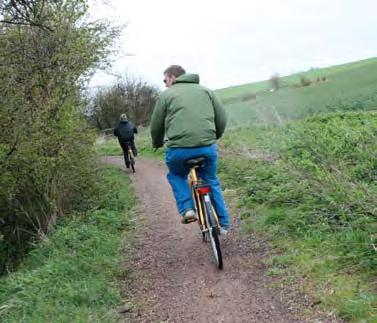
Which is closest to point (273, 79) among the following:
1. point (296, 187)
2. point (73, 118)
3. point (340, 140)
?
point (340, 140)

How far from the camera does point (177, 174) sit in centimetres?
607

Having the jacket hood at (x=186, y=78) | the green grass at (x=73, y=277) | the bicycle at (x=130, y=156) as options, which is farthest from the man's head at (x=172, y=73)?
the bicycle at (x=130, y=156)

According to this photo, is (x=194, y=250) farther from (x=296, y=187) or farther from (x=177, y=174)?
(x=296, y=187)

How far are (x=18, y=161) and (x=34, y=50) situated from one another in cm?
226

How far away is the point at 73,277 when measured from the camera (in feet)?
19.9

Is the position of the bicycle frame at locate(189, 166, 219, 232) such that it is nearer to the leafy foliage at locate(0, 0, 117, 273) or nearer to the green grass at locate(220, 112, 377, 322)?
the green grass at locate(220, 112, 377, 322)

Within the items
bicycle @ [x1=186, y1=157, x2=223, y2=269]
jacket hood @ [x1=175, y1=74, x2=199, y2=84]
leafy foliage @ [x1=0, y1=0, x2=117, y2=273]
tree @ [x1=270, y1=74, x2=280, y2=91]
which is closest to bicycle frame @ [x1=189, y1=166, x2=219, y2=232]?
bicycle @ [x1=186, y1=157, x2=223, y2=269]

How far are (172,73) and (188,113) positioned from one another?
0.63 metres

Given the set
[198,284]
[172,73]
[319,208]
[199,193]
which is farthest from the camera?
[319,208]

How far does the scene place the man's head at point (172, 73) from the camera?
5992 millimetres

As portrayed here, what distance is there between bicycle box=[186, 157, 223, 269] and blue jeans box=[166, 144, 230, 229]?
0.06 m

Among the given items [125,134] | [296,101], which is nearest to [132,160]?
[125,134]

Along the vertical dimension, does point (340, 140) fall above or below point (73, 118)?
below

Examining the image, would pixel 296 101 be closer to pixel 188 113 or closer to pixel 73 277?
pixel 188 113
